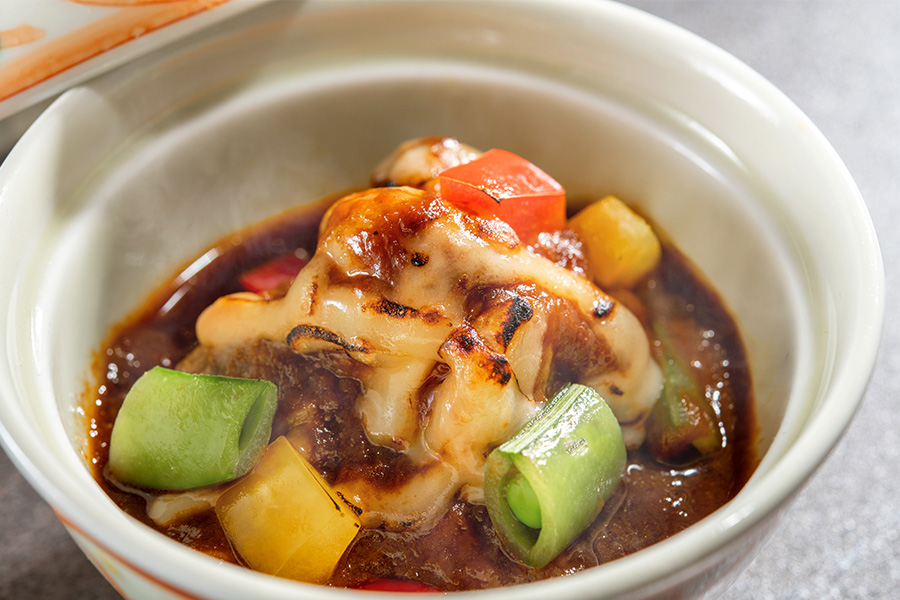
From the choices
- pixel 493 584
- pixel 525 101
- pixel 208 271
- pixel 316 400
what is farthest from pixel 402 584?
pixel 525 101

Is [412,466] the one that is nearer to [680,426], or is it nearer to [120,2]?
[680,426]

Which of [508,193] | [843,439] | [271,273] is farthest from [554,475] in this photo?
[271,273]

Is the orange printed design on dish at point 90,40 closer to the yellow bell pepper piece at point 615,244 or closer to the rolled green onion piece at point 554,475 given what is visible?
the yellow bell pepper piece at point 615,244

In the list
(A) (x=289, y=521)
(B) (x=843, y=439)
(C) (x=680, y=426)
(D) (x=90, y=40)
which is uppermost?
(D) (x=90, y=40)

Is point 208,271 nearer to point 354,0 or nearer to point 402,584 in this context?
point 354,0

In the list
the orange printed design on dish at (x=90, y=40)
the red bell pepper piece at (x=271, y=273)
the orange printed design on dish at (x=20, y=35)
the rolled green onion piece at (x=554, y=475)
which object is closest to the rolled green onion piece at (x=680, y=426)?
the rolled green onion piece at (x=554, y=475)

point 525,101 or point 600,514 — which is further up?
point 525,101
